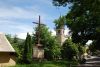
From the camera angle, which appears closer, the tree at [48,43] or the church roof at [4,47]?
the church roof at [4,47]

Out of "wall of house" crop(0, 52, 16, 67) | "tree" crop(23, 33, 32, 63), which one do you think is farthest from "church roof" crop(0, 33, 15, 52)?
"tree" crop(23, 33, 32, 63)

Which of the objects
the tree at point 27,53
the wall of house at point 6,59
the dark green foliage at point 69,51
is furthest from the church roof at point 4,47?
the dark green foliage at point 69,51

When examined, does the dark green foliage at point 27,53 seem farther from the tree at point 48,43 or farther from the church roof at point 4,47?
the tree at point 48,43

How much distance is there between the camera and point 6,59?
48.6m

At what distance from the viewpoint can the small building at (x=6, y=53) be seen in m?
46.6

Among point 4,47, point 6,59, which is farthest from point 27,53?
point 4,47

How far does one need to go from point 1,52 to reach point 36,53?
1370 cm

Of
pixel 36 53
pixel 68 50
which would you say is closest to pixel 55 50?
pixel 68 50

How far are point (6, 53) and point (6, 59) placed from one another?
1.16m

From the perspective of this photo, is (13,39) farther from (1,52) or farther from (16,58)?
(1,52)

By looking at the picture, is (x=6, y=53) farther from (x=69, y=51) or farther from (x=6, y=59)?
(x=69, y=51)

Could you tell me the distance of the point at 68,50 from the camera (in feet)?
276

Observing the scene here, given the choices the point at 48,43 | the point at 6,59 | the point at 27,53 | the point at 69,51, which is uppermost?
the point at 48,43

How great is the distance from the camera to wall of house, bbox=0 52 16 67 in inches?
1874
